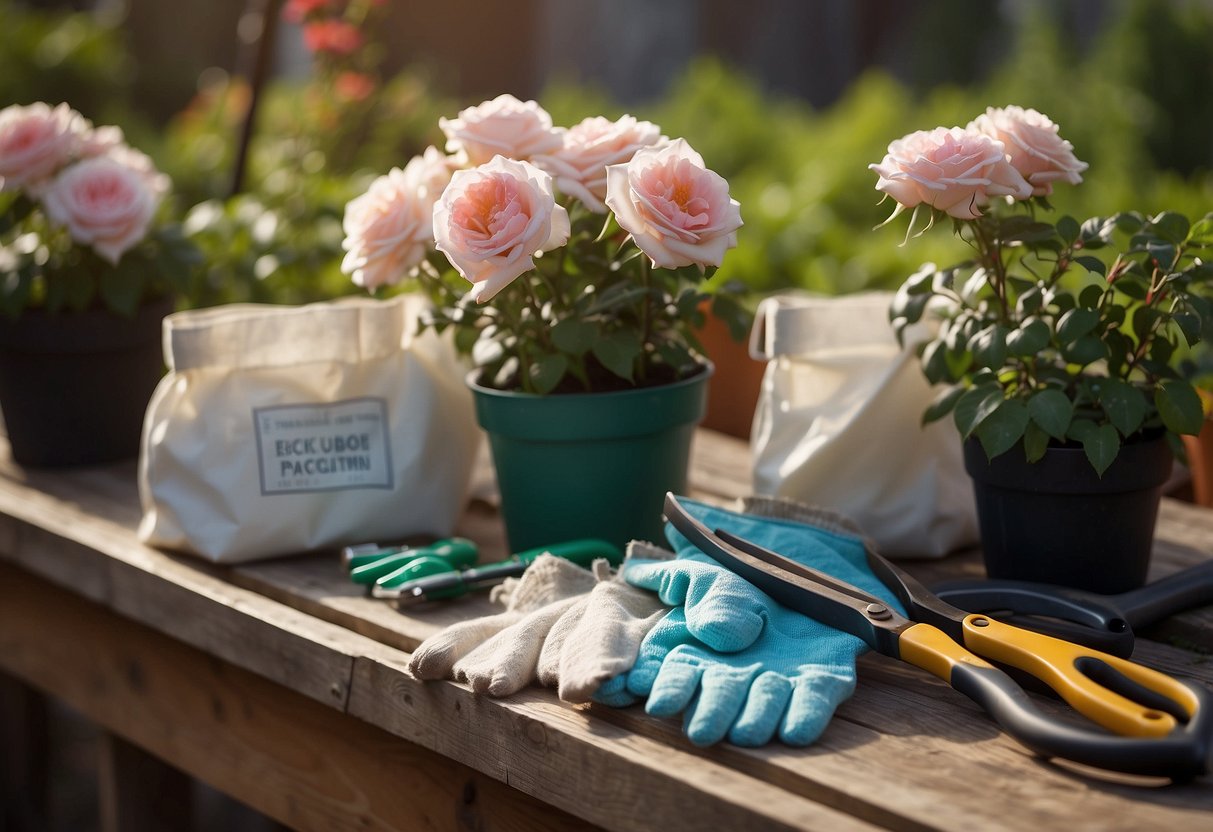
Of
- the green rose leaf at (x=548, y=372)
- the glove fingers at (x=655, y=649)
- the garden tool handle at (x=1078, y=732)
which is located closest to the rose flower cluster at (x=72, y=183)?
the green rose leaf at (x=548, y=372)

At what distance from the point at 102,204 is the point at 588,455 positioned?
0.84 meters

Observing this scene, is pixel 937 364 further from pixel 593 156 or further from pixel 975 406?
pixel 593 156

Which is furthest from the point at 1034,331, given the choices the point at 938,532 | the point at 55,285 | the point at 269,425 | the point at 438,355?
the point at 55,285

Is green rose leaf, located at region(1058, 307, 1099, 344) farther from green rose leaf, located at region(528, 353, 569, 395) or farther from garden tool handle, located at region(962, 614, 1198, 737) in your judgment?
green rose leaf, located at region(528, 353, 569, 395)

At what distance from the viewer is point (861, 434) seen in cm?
151

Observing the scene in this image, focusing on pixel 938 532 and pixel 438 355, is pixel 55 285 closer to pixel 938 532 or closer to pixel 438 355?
pixel 438 355

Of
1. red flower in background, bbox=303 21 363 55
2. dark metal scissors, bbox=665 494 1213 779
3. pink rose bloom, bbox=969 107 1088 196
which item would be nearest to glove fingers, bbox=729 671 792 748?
dark metal scissors, bbox=665 494 1213 779

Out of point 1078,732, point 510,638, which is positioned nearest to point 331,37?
point 510,638

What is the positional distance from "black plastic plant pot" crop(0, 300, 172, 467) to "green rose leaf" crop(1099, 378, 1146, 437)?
4.45 feet

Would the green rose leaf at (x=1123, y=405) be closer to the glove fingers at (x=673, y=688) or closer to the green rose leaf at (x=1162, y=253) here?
the green rose leaf at (x=1162, y=253)

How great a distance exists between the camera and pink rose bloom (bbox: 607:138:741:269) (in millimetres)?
1156

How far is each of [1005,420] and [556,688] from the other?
0.50 meters

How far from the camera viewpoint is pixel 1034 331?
1241 millimetres

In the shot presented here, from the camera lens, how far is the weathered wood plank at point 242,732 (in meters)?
1.31
